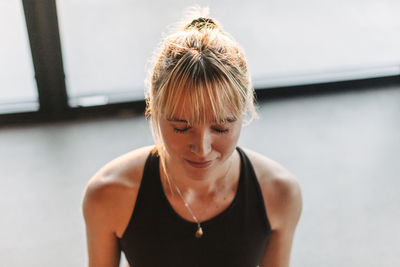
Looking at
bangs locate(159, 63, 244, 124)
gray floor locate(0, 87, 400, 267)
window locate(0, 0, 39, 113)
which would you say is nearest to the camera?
bangs locate(159, 63, 244, 124)

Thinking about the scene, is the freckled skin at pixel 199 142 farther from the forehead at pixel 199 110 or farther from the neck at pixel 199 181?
the neck at pixel 199 181

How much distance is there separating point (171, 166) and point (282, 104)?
180 cm

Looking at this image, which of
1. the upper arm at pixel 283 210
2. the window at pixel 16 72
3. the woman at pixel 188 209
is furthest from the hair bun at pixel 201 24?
the window at pixel 16 72

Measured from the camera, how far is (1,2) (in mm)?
2494

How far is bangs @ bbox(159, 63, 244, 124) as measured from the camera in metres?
0.96

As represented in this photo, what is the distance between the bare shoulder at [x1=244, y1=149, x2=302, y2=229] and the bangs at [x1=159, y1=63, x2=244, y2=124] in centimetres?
29

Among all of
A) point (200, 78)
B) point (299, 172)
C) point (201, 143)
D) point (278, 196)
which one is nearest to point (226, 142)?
point (201, 143)

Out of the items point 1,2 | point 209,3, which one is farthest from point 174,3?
point 1,2

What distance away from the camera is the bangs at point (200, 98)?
963 mm

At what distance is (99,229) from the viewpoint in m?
1.24

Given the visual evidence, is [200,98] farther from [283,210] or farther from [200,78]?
[283,210]

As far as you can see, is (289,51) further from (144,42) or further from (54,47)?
(54,47)

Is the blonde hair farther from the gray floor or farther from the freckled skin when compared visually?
the gray floor

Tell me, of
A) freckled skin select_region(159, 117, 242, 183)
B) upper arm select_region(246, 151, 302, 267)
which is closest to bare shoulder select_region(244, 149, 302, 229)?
upper arm select_region(246, 151, 302, 267)
